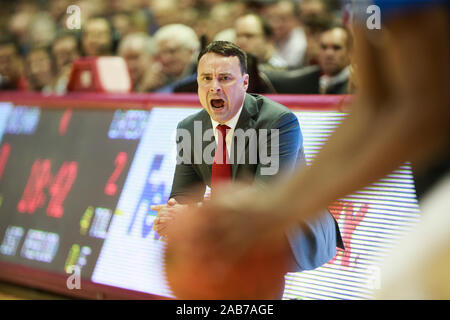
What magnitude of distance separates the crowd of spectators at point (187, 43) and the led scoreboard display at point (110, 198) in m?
0.34

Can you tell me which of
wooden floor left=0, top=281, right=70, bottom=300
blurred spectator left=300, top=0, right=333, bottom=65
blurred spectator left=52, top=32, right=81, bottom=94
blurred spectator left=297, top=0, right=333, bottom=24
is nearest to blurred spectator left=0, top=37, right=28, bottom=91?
blurred spectator left=52, top=32, right=81, bottom=94

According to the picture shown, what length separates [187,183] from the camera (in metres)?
2.15

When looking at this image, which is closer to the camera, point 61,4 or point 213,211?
point 213,211

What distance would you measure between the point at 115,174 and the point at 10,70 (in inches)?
90.6

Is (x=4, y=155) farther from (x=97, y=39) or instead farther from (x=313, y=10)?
(x=313, y=10)

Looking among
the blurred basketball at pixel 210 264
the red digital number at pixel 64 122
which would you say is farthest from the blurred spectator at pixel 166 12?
the blurred basketball at pixel 210 264

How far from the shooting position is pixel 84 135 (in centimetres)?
354

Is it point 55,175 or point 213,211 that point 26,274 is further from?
point 213,211

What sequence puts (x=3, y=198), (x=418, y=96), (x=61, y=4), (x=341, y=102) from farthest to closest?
(x=61, y=4) < (x=3, y=198) < (x=341, y=102) < (x=418, y=96)

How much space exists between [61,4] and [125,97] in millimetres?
4655

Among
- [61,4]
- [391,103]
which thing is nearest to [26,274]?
[391,103]

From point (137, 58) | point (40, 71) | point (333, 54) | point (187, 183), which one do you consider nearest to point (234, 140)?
point (187, 183)

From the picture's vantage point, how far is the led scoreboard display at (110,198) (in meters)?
2.39
